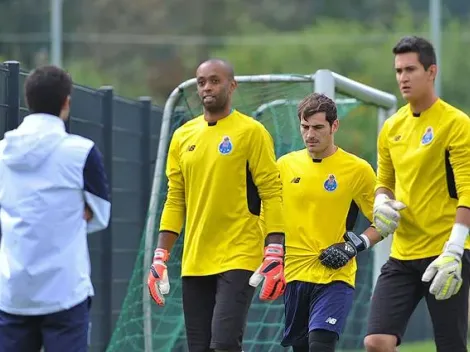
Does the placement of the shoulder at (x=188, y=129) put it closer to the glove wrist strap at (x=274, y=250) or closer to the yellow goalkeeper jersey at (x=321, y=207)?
the yellow goalkeeper jersey at (x=321, y=207)

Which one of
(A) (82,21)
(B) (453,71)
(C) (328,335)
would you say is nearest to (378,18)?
(B) (453,71)

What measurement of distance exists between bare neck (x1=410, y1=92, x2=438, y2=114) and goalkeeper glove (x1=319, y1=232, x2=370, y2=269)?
98cm

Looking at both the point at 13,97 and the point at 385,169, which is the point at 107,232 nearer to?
the point at 13,97

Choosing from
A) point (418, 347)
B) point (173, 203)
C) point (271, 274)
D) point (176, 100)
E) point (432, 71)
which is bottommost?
point (418, 347)

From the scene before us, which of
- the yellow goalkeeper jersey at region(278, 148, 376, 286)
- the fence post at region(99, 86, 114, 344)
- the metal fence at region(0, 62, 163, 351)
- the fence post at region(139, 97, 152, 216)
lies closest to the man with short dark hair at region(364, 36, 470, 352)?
the yellow goalkeeper jersey at region(278, 148, 376, 286)

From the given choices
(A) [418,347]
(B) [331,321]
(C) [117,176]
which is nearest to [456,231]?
(B) [331,321]

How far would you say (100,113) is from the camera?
1202cm

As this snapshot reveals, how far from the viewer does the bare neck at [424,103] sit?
8709mm

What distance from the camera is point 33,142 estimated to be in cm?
706

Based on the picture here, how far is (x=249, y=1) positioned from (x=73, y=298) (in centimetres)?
3508

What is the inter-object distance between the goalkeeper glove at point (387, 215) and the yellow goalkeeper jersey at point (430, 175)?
122mm

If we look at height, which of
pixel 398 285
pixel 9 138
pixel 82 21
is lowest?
pixel 82 21

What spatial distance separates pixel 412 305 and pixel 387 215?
604 mm

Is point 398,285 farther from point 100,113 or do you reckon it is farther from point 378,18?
point 378,18
